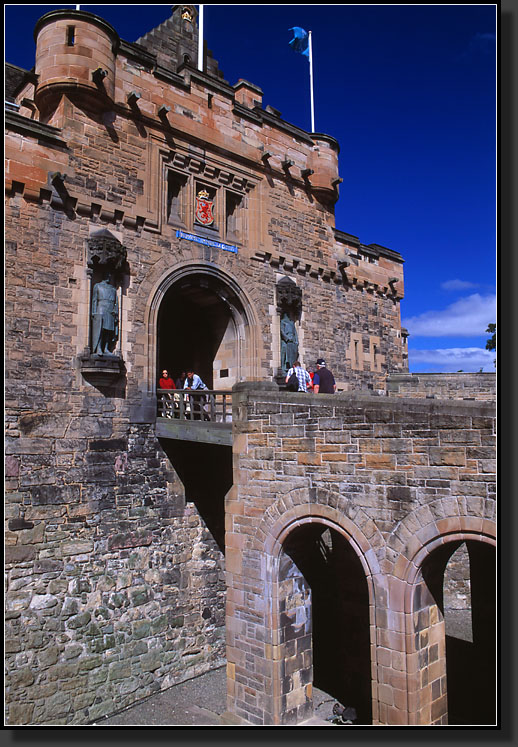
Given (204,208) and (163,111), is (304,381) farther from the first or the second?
(163,111)

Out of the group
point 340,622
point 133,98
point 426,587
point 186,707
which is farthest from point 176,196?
point 186,707

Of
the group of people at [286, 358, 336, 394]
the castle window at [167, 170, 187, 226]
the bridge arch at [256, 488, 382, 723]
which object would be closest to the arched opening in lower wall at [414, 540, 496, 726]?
the bridge arch at [256, 488, 382, 723]

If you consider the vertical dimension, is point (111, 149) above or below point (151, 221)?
above

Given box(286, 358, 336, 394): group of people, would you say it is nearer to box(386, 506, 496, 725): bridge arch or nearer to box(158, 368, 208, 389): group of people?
box(158, 368, 208, 389): group of people

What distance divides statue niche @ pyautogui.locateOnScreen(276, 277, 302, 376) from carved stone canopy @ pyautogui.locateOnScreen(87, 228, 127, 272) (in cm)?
474

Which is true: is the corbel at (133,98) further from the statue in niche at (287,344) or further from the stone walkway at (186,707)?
the stone walkway at (186,707)

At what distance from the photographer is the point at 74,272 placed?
11.3 meters

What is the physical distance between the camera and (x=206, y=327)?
1545 cm

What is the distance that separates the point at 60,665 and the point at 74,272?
7407 millimetres

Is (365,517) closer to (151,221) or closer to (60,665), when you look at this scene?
(60,665)

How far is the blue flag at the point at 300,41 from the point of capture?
16.2 meters

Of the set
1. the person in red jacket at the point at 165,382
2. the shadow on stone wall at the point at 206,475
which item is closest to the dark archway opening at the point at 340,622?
the shadow on stone wall at the point at 206,475

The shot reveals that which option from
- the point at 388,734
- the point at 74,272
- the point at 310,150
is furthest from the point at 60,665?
the point at 310,150

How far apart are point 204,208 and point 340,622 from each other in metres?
10.2
